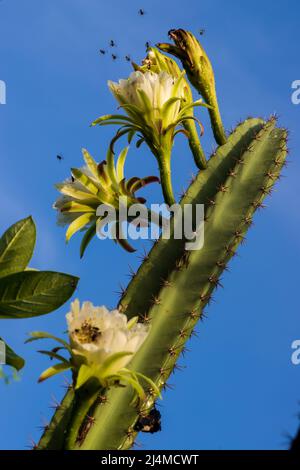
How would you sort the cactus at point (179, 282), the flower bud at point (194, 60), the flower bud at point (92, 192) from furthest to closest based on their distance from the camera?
the flower bud at point (194, 60), the flower bud at point (92, 192), the cactus at point (179, 282)

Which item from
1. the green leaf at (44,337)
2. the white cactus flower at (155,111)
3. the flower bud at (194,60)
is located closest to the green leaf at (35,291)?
the green leaf at (44,337)

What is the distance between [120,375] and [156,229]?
0.61 m

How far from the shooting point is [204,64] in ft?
6.56

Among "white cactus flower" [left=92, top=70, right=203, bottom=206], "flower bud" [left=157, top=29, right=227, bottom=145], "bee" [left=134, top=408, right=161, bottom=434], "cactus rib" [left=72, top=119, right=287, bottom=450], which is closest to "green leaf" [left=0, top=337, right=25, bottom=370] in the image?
"cactus rib" [left=72, top=119, right=287, bottom=450]

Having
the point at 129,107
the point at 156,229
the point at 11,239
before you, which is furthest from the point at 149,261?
the point at 11,239

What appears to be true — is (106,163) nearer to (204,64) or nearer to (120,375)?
(204,64)

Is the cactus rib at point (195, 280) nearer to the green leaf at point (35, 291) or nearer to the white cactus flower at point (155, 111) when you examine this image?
the white cactus flower at point (155, 111)

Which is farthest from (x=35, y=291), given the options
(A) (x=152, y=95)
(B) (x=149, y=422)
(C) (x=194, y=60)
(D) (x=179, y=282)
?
(C) (x=194, y=60)

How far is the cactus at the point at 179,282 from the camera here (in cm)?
151

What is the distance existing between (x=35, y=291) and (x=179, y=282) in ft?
1.97

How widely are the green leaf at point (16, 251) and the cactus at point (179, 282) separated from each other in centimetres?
26

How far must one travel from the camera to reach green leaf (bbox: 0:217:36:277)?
130cm

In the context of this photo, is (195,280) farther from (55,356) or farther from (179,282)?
(55,356)

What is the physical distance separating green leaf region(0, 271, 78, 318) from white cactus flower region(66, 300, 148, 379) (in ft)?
0.18
